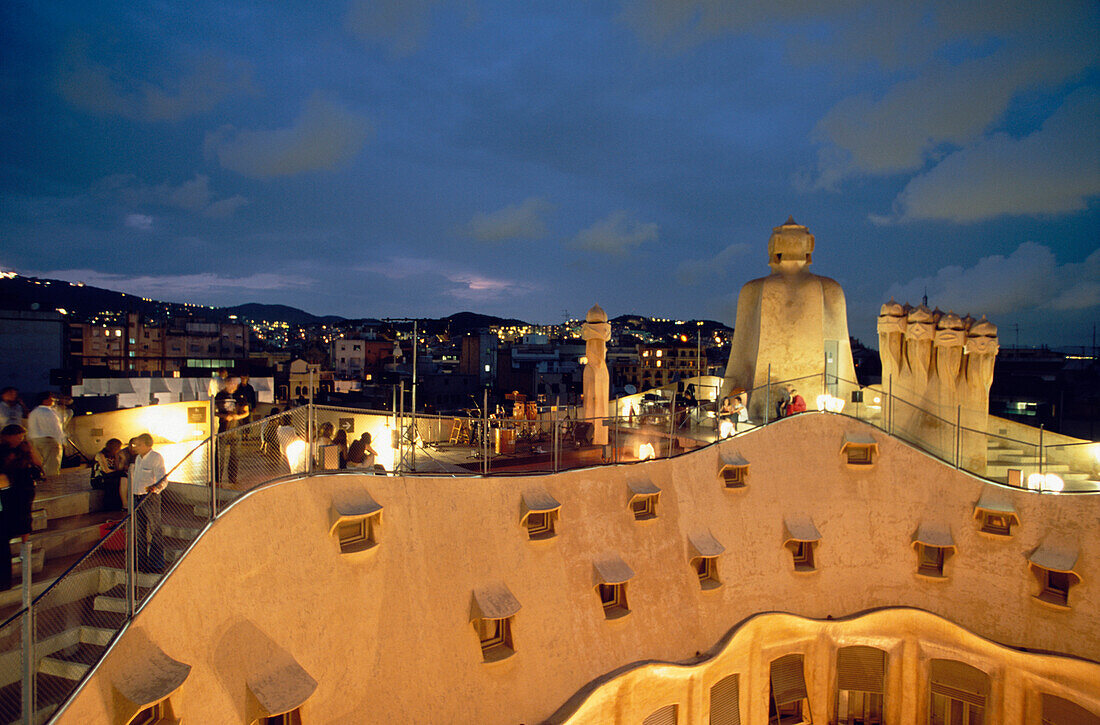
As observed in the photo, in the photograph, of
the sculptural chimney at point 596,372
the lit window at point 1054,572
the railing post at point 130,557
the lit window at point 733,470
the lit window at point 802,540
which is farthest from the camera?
the sculptural chimney at point 596,372

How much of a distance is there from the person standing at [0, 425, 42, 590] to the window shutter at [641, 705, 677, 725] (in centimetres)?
1203

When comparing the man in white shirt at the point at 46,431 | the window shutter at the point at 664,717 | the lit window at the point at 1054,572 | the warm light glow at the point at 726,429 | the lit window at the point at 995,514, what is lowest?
the window shutter at the point at 664,717

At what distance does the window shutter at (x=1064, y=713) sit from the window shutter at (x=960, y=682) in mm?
1229

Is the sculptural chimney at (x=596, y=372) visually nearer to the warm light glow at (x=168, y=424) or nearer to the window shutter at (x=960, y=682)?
the warm light glow at (x=168, y=424)

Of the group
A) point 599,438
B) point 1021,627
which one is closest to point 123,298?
point 599,438

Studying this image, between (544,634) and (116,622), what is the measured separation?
7.44 m

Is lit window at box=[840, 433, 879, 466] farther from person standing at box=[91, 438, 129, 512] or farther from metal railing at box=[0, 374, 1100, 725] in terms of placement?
person standing at box=[91, 438, 129, 512]

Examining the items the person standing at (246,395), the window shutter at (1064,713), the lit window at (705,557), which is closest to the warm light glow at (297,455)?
the person standing at (246,395)

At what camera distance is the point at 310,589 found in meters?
8.73

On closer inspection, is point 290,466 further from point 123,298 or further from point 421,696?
point 123,298

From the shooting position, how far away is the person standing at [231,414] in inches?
354

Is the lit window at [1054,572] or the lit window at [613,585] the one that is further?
the lit window at [1054,572]

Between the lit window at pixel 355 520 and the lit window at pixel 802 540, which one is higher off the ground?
the lit window at pixel 355 520

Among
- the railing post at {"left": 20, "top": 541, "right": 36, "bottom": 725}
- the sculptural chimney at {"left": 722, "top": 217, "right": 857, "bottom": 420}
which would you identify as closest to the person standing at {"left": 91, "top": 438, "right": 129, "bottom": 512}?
the railing post at {"left": 20, "top": 541, "right": 36, "bottom": 725}
